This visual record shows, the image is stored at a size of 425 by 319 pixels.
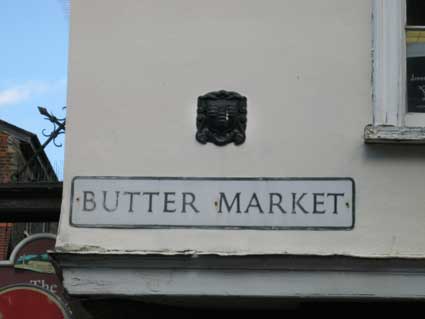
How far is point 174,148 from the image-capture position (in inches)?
236

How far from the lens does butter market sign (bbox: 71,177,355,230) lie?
5.84 m

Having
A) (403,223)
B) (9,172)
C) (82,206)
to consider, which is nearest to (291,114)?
(403,223)

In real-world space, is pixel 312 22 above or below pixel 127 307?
above

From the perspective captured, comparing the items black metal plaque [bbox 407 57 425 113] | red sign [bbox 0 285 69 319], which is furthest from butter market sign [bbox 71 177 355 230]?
red sign [bbox 0 285 69 319]

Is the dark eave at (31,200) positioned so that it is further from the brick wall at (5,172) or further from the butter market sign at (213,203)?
the brick wall at (5,172)

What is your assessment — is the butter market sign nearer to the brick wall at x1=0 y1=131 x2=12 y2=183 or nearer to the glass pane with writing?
the glass pane with writing

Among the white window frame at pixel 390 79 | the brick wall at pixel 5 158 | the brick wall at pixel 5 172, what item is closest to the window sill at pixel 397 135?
the white window frame at pixel 390 79

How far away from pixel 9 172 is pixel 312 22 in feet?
31.0

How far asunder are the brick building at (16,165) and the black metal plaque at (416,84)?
792 cm

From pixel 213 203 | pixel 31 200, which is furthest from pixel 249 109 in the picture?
pixel 31 200

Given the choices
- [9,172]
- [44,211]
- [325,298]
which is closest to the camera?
[325,298]

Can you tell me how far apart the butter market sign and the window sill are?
1.08 feet

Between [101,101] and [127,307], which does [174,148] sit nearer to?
[101,101]

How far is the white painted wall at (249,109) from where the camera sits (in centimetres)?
583
